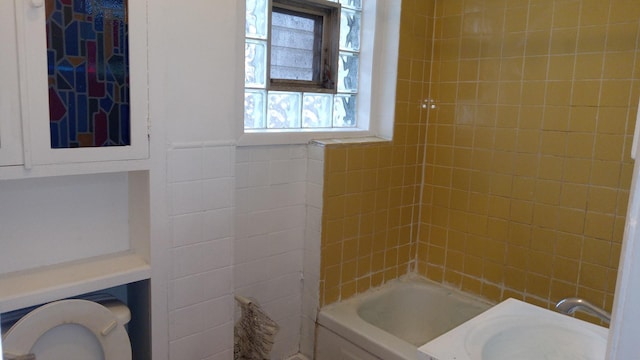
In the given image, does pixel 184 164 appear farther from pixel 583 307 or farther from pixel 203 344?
pixel 583 307

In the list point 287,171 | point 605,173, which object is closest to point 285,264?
point 287,171

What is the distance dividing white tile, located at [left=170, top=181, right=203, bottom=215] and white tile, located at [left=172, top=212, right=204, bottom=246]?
0.9 inches

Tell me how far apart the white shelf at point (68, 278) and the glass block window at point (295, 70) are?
81 centimetres

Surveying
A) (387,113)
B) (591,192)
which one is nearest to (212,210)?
(387,113)

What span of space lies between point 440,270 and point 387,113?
95 centimetres

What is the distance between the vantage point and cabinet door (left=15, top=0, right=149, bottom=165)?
1362 mm

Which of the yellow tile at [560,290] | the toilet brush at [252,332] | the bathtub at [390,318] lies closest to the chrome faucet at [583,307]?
the bathtub at [390,318]

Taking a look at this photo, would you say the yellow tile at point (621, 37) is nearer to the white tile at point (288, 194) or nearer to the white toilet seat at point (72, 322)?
the white tile at point (288, 194)

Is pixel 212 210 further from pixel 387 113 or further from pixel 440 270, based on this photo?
pixel 440 270

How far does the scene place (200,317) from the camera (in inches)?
73.9

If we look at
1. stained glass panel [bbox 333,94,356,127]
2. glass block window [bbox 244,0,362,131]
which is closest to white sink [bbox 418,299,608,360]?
glass block window [bbox 244,0,362,131]

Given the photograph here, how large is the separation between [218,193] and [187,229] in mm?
178

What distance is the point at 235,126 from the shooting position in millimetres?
1937

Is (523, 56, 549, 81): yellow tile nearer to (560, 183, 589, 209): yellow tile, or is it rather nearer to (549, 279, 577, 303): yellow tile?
(560, 183, 589, 209): yellow tile
